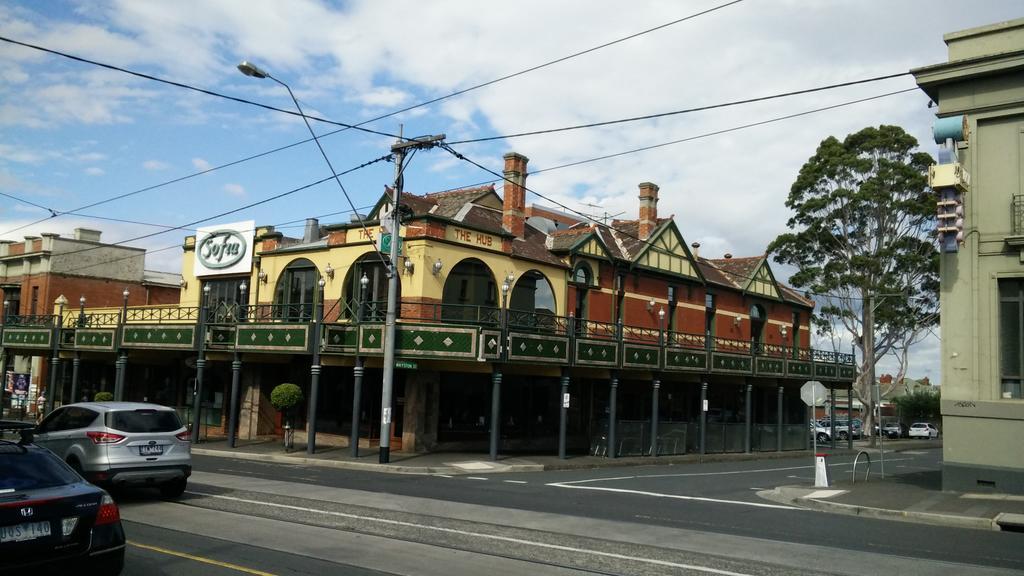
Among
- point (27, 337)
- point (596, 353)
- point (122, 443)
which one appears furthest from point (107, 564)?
point (27, 337)

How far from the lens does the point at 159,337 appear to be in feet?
105

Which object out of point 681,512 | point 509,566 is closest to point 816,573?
point 509,566

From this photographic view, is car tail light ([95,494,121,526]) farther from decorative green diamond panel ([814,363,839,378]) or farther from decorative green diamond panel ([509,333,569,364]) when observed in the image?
decorative green diamond panel ([814,363,839,378])

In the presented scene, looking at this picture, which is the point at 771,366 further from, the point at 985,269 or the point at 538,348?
the point at 985,269

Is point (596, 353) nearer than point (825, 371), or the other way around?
point (596, 353)

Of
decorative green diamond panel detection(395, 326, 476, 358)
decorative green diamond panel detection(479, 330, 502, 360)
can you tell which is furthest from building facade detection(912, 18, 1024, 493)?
decorative green diamond panel detection(395, 326, 476, 358)

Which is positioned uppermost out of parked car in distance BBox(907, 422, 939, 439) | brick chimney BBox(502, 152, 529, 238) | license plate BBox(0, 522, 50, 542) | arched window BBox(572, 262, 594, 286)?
brick chimney BBox(502, 152, 529, 238)

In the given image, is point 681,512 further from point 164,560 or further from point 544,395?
point 544,395

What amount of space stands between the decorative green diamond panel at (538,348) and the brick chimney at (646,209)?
11.7 meters

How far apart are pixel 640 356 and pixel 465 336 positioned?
854 cm

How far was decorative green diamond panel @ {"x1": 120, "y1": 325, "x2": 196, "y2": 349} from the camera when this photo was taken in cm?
3122

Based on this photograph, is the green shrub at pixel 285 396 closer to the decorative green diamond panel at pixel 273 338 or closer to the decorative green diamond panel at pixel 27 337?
the decorative green diamond panel at pixel 273 338

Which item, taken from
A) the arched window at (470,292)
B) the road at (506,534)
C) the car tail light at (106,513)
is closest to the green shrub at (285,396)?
the arched window at (470,292)

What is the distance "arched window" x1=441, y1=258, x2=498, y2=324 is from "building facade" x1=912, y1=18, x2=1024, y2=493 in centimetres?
1398
